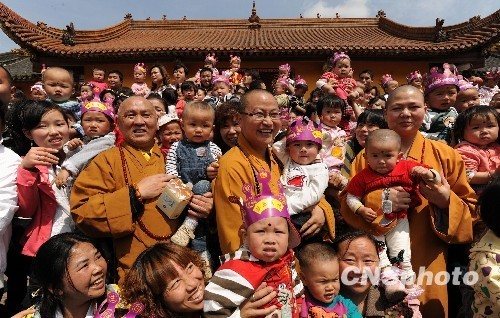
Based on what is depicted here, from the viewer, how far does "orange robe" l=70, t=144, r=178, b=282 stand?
2596 millimetres

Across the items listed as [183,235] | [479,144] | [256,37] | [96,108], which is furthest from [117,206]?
[256,37]

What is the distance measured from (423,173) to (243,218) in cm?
119

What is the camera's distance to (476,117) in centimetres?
343

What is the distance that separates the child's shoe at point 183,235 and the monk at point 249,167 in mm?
279

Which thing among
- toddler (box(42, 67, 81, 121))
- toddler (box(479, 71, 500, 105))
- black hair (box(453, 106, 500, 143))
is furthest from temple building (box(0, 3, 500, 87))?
black hair (box(453, 106, 500, 143))

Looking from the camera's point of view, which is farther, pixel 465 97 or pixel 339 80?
pixel 339 80

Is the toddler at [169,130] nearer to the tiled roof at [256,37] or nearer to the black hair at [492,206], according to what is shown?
the black hair at [492,206]

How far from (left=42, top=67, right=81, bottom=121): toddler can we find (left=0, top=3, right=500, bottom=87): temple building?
9.43 meters

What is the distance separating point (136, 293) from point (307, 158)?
1.59m

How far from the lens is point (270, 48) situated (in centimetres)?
1351

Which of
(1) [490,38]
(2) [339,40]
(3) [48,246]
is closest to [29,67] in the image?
(2) [339,40]

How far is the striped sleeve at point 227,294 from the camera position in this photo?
2268mm

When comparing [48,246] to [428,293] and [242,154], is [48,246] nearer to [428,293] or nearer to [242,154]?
[242,154]

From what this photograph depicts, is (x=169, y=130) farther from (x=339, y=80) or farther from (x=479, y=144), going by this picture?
(x=339, y=80)
